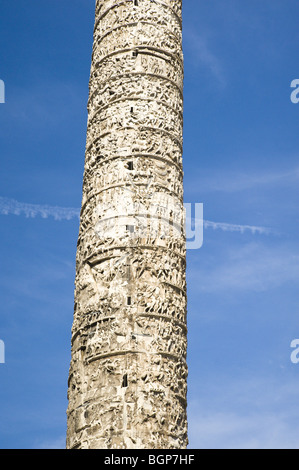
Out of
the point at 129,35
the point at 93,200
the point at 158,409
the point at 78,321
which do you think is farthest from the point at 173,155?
the point at 158,409

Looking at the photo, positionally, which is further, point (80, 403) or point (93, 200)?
point (93, 200)

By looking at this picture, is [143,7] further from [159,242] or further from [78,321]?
[78,321]

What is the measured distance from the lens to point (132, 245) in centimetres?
571

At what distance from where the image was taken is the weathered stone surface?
17.2ft

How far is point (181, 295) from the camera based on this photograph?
19.2 feet

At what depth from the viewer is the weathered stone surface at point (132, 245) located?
523 cm

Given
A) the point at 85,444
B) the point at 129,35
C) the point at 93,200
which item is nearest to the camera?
the point at 85,444

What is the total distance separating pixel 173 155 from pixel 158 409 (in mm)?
2255

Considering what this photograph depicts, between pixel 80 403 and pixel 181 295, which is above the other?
pixel 181 295

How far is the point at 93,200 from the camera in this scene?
6117 millimetres
